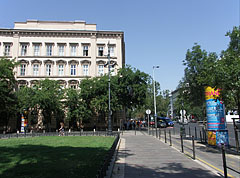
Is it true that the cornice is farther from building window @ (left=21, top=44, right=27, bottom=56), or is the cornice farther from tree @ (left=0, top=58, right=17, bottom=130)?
tree @ (left=0, top=58, right=17, bottom=130)

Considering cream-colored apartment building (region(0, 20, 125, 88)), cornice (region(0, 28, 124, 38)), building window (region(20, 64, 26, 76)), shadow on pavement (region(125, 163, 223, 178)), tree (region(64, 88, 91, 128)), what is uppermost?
cornice (region(0, 28, 124, 38))

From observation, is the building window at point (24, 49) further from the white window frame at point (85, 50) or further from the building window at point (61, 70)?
the white window frame at point (85, 50)

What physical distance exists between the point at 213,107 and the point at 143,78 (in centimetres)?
2005

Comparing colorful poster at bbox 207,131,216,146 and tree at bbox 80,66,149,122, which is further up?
tree at bbox 80,66,149,122

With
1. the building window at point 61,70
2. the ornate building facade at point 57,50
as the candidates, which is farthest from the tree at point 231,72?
the building window at point 61,70

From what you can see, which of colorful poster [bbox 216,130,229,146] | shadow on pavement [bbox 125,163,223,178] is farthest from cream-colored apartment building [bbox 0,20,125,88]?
shadow on pavement [bbox 125,163,223,178]

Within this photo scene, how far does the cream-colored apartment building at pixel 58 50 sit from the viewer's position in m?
38.6

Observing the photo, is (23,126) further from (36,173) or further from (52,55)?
(36,173)

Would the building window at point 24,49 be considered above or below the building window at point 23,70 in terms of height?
above

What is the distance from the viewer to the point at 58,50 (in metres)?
39.8

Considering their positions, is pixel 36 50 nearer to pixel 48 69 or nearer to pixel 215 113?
pixel 48 69

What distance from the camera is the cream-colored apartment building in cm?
3859

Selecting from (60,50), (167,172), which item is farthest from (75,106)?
(167,172)

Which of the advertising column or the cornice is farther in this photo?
the cornice
